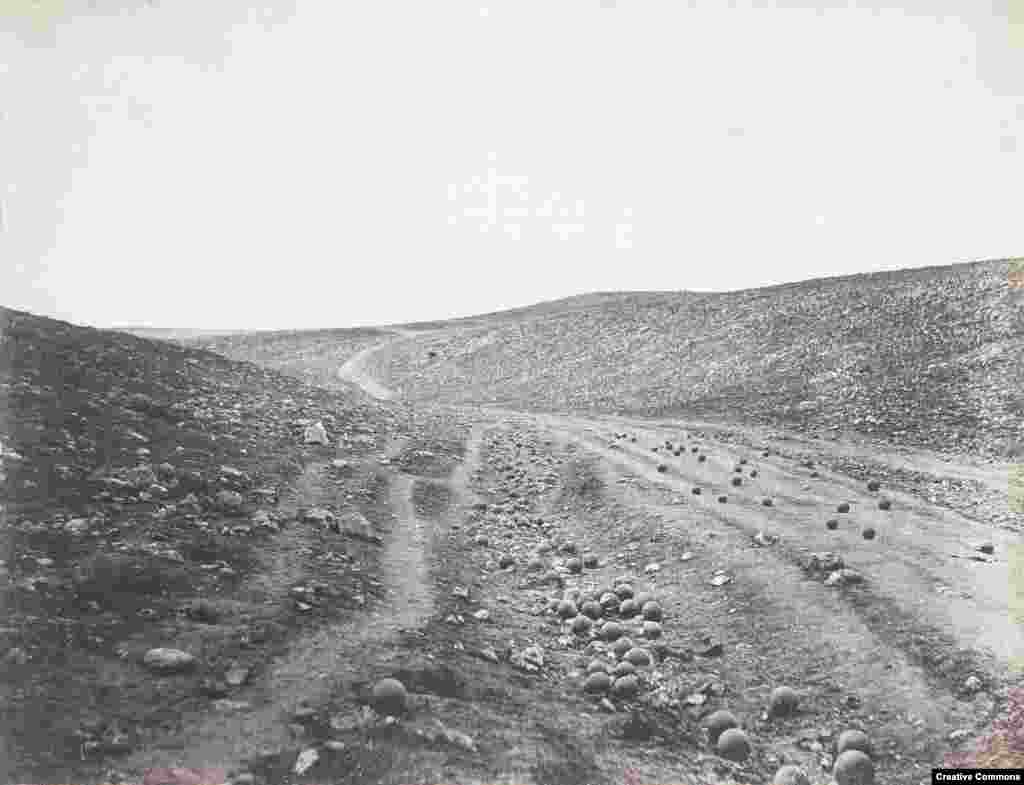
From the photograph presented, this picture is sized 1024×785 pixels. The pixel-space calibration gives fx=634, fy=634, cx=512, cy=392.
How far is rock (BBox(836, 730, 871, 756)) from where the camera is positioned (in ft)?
15.1

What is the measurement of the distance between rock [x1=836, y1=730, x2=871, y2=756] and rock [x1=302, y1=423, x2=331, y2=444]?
11039 mm

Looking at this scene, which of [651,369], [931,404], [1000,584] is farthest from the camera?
[651,369]

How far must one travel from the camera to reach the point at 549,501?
12656mm

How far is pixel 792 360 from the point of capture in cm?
3000

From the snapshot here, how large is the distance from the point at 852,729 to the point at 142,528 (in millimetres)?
6774

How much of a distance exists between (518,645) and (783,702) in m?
2.39

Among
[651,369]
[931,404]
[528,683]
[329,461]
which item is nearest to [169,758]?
[528,683]

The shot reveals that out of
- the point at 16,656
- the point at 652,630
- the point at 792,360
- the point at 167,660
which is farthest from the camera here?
the point at 792,360

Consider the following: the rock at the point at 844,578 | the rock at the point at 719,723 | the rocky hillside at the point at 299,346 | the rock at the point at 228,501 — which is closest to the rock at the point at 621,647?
the rock at the point at 719,723

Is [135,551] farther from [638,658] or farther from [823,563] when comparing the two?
[823,563]

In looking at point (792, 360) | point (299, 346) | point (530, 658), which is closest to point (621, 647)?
point (530, 658)

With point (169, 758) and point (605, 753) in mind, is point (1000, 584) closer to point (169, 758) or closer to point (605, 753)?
point (605, 753)

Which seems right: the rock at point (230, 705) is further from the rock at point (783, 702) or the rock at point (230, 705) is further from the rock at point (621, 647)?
the rock at point (783, 702)

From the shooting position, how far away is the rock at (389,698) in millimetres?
4406
